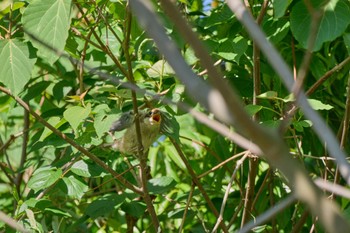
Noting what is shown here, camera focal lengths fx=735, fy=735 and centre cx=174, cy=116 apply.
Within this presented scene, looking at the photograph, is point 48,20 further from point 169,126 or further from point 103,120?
point 169,126

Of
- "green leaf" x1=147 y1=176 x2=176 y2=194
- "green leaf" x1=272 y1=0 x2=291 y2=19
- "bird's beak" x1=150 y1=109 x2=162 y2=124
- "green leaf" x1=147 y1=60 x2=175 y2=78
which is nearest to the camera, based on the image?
"green leaf" x1=272 y1=0 x2=291 y2=19

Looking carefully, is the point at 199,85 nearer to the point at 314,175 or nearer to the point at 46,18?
the point at 46,18

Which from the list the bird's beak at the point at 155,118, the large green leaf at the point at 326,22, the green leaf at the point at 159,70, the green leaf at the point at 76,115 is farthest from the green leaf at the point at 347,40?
the green leaf at the point at 76,115

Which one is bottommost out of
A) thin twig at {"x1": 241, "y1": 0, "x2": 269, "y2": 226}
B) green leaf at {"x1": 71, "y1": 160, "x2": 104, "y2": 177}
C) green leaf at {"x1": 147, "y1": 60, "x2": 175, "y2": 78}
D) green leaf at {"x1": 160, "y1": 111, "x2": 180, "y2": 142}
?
thin twig at {"x1": 241, "y1": 0, "x2": 269, "y2": 226}

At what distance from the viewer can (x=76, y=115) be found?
2307 mm

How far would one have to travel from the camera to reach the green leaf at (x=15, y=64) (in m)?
2.27

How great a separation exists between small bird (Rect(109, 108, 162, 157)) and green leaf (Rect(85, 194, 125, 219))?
0.19m

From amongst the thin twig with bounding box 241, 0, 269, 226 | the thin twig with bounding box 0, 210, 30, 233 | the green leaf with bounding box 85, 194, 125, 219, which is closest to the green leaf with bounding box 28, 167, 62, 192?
the green leaf with bounding box 85, 194, 125, 219

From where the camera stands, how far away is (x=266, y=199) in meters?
3.04

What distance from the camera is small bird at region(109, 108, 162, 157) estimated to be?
105 inches

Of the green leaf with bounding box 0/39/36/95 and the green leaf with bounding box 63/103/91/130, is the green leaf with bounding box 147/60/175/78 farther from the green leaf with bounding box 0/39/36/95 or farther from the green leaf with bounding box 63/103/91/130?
the green leaf with bounding box 0/39/36/95

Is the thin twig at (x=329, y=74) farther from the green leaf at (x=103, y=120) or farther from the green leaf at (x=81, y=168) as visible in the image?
the green leaf at (x=81, y=168)

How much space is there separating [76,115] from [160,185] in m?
0.69

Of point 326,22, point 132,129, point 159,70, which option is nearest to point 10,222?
point 326,22
